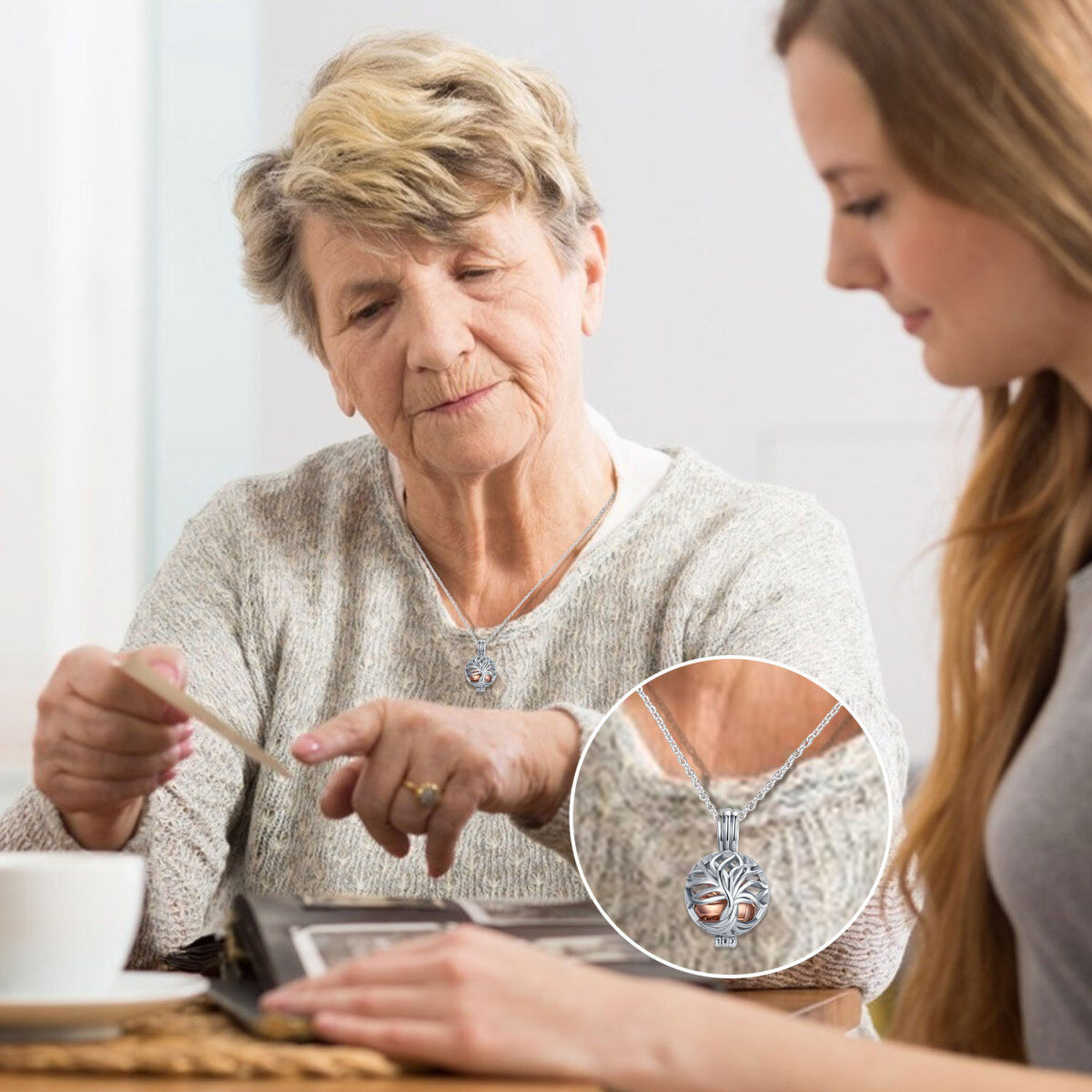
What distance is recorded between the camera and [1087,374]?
36.1 inches

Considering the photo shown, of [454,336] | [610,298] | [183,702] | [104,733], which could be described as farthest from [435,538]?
[610,298]

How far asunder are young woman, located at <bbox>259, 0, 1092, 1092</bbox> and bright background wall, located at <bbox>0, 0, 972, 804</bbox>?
223 centimetres

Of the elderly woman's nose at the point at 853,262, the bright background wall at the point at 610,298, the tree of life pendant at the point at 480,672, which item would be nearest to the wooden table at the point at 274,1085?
the elderly woman's nose at the point at 853,262

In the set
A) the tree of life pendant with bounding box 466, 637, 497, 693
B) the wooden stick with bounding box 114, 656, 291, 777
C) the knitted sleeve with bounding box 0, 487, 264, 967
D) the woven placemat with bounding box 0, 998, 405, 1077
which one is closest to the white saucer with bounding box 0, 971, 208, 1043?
the woven placemat with bounding box 0, 998, 405, 1077

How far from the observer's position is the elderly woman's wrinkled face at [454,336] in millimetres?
1469

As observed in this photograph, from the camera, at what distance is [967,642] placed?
1.06 m

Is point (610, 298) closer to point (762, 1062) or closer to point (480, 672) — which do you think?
point (480, 672)

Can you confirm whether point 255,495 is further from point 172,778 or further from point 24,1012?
point 24,1012

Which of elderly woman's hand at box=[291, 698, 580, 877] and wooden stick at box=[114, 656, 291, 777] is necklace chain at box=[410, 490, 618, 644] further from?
wooden stick at box=[114, 656, 291, 777]

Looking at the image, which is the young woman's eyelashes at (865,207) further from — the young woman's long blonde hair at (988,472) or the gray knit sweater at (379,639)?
the gray knit sweater at (379,639)

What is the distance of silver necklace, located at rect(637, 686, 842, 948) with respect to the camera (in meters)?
0.94

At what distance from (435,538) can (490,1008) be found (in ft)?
3.07

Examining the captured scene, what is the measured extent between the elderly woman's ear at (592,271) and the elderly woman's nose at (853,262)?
0.66 metres

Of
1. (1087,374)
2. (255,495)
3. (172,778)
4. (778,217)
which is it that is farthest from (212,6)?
(1087,374)
